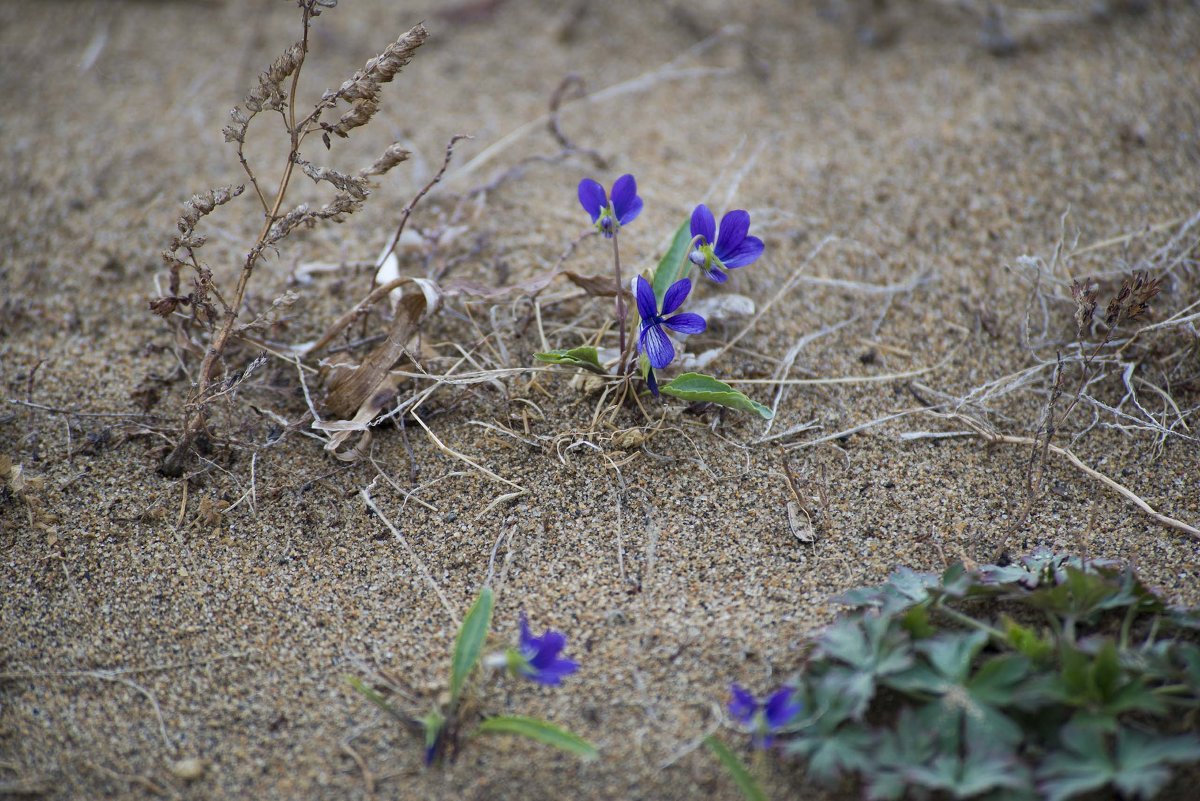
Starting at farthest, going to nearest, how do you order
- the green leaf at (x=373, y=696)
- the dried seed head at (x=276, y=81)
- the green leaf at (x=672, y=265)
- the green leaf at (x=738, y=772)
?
the green leaf at (x=672, y=265), the dried seed head at (x=276, y=81), the green leaf at (x=373, y=696), the green leaf at (x=738, y=772)

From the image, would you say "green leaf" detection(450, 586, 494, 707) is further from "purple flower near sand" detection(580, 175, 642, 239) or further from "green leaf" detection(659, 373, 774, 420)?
"purple flower near sand" detection(580, 175, 642, 239)

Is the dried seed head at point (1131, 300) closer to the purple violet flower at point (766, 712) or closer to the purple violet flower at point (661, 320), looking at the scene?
the purple violet flower at point (661, 320)

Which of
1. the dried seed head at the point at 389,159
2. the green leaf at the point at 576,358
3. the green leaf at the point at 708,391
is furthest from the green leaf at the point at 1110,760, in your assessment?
the dried seed head at the point at 389,159

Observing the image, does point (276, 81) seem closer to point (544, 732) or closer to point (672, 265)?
point (672, 265)

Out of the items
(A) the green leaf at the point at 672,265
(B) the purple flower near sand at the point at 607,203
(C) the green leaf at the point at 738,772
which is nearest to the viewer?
(C) the green leaf at the point at 738,772

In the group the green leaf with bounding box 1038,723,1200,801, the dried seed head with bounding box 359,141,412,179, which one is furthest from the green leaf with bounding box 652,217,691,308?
the green leaf with bounding box 1038,723,1200,801

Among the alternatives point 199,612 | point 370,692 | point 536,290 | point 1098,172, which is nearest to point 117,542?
point 199,612
